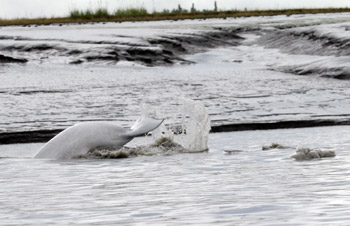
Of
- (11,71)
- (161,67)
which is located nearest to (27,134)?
(11,71)

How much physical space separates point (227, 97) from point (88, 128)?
661 cm

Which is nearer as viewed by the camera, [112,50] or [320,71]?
[320,71]

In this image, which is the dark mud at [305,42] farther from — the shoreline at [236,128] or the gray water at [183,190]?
the gray water at [183,190]

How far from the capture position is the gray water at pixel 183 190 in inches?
218

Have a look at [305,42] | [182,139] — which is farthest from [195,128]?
[305,42]

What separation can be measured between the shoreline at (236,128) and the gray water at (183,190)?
2606 mm

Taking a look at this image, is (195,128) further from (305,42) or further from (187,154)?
(305,42)

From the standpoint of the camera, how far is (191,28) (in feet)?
110

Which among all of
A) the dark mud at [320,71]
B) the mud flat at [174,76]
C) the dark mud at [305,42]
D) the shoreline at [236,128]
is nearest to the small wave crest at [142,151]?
the shoreline at [236,128]

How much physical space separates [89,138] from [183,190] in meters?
3.66

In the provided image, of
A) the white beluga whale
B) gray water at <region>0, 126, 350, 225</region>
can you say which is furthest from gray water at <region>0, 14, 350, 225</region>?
the white beluga whale

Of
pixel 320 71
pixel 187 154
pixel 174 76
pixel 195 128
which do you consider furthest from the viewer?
pixel 320 71

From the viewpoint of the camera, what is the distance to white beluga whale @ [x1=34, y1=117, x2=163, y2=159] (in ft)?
32.9

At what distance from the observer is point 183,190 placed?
22.2ft
